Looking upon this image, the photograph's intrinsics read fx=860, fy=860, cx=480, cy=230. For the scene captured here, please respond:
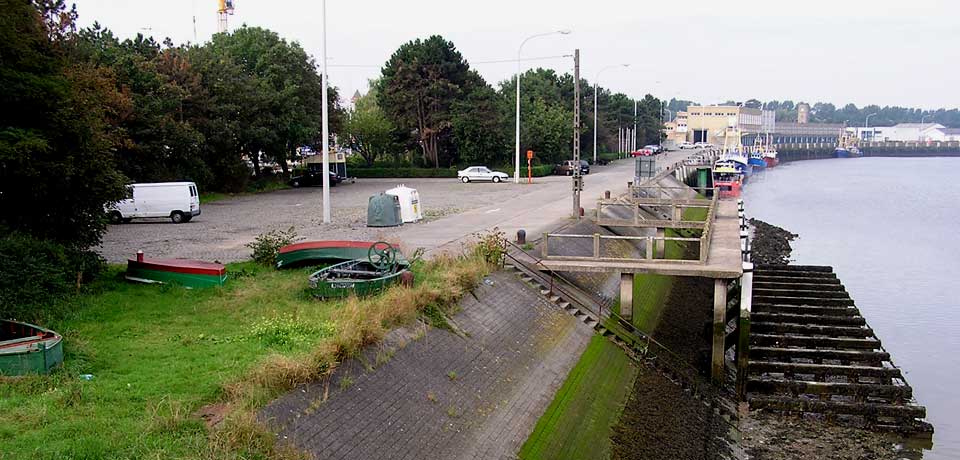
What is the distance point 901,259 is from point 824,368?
27.1 metres

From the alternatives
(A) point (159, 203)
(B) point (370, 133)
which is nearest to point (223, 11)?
(B) point (370, 133)

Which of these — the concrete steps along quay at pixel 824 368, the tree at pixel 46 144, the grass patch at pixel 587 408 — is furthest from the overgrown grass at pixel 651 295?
the tree at pixel 46 144

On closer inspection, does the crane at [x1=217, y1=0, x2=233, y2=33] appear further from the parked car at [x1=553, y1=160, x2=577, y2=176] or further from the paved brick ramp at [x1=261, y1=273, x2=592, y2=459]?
the paved brick ramp at [x1=261, y1=273, x2=592, y2=459]

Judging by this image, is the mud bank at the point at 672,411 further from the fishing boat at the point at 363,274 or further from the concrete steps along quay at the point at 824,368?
the fishing boat at the point at 363,274

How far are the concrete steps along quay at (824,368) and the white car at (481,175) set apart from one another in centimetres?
3787

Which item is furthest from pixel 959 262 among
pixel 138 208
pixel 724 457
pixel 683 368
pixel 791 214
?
pixel 138 208

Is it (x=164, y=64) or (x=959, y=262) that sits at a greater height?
(x=164, y=64)

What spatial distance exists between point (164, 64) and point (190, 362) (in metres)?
38.4

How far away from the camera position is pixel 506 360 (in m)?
18.0

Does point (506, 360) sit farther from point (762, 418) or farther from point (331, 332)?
point (762, 418)

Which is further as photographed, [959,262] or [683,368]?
[959,262]

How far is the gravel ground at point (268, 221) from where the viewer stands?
27.0m

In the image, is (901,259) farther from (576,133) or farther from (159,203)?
(159,203)

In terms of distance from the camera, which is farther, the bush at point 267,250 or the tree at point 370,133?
the tree at point 370,133
